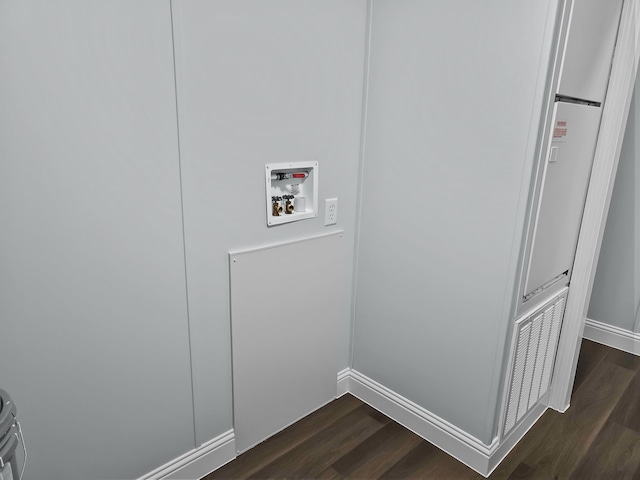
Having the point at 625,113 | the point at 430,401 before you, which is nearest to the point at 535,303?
the point at 430,401

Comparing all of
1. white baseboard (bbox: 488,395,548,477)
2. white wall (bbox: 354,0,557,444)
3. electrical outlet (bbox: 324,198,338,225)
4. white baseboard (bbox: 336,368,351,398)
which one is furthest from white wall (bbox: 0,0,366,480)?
white baseboard (bbox: 488,395,548,477)

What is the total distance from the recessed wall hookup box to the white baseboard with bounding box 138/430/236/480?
0.97 meters

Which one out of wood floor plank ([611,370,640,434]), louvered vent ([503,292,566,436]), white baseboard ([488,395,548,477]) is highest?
louvered vent ([503,292,566,436])

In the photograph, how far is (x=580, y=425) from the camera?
7.09 ft

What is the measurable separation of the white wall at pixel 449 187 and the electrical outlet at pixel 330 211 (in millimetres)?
178

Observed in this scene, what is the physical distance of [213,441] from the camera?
5.95ft

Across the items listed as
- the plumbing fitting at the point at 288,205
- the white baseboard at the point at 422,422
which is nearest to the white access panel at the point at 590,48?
the plumbing fitting at the point at 288,205

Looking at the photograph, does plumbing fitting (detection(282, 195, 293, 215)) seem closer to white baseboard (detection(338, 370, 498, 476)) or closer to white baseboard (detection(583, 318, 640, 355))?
white baseboard (detection(338, 370, 498, 476))

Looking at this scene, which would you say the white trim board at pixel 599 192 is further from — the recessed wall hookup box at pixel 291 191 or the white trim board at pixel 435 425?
the recessed wall hookup box at pixel 291 191

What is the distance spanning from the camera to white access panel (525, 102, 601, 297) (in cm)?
161

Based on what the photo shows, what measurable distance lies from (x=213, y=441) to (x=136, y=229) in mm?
996

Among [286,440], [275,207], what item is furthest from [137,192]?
[286,440]

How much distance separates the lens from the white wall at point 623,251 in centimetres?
271

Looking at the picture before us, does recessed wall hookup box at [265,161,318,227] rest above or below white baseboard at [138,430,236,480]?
above
